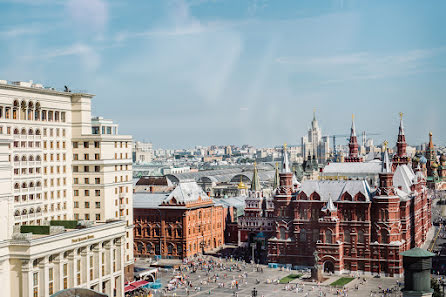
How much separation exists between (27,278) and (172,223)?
7107 cm

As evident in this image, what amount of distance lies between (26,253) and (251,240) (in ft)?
281

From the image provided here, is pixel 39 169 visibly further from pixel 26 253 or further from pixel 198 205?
pixel 198 205

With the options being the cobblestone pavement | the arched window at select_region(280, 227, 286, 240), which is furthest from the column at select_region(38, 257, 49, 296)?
the arched window at select_region(280, 227, 286, 240)

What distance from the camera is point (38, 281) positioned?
85.9 meters

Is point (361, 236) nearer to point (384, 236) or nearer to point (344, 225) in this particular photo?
point (344, 225)

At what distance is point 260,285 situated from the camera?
12550 centimetres

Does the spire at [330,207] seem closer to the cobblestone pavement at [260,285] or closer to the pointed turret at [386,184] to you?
the pointed turret at [386,184]

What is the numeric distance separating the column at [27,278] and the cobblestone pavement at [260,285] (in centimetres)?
3512

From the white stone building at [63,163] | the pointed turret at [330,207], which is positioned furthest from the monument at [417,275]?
the pointed turret at [330,207]

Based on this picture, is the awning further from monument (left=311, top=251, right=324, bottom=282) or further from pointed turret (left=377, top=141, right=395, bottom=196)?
pointed turret (left=377, top=141, right=395, bottom=196)

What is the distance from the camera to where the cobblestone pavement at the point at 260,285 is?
4656 inches

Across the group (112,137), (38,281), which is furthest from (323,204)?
(38,281)

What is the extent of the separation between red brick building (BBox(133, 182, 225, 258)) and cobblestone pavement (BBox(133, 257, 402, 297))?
13966 mm

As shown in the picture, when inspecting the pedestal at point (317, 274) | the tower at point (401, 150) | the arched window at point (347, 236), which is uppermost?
the tower at point (401, 150)
